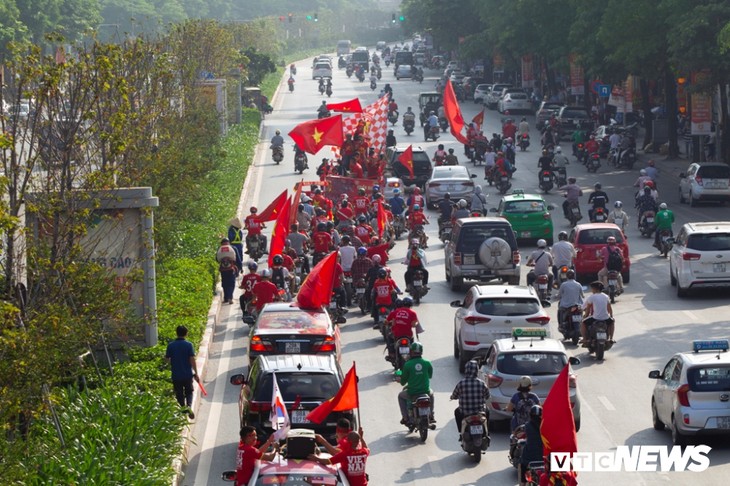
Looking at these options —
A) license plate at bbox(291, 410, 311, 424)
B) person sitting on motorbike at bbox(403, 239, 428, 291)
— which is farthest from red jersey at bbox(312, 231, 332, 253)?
license plate at bbox(291, 410, 311, 424)

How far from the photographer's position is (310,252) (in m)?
37.5

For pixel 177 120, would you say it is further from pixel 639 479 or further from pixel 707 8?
pixel 639 479

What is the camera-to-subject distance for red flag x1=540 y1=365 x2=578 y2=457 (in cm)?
1464

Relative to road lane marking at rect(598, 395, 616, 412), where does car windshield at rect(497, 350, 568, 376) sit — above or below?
above

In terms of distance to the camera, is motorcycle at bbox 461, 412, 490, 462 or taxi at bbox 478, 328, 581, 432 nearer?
motorcycle at bbox 461, 412, 490, 462

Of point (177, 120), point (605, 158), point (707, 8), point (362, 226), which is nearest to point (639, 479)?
point (362, 226)

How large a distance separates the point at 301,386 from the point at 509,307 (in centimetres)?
717

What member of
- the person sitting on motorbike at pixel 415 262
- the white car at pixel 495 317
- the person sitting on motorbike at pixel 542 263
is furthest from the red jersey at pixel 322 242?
the white car at pixel 495 317

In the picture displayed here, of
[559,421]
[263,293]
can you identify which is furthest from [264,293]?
[559,421]

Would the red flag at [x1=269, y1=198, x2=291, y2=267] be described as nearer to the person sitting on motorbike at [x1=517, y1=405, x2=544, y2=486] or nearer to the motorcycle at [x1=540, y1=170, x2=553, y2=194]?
the person sitting on motorbike at [x1=517, y1=405, x2=544, y2=486]

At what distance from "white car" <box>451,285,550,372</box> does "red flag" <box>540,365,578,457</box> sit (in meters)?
9.62

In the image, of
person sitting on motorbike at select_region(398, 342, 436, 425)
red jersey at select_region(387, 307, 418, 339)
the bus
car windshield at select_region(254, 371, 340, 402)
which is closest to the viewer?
car windshield at select_region(254, 371, 340, 402)

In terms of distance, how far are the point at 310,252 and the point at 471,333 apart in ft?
43.2

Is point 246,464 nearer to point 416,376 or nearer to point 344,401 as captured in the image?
point 344,401
